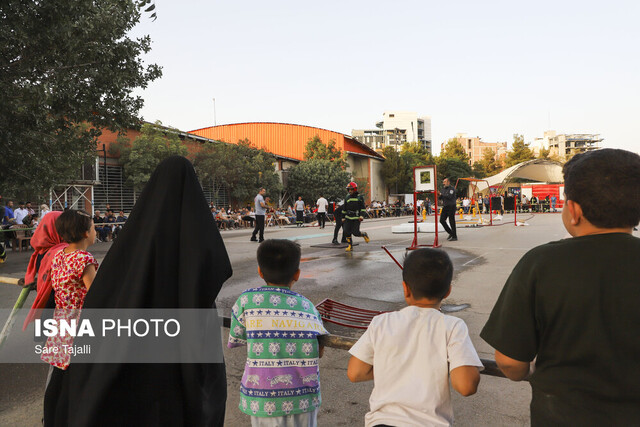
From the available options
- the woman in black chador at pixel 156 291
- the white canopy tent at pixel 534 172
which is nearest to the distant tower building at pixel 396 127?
the white canopy tent at pixel 534 172

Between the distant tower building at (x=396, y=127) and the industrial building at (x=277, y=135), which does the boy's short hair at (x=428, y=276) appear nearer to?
the industrial building at (x=277, y=135)

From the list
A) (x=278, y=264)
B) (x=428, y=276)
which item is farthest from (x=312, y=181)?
(x=428, y=276)

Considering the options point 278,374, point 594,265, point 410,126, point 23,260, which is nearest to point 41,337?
point 278,374

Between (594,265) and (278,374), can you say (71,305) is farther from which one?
(594,265)

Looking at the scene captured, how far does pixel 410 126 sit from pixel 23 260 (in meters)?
120

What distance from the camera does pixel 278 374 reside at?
2.24 m

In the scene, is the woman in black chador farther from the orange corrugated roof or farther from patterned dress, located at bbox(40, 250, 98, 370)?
the orange corrugated roof

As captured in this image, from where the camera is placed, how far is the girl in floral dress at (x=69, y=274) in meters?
2.69

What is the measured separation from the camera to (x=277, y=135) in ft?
174

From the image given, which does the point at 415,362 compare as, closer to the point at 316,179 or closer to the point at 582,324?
the point at 582,324

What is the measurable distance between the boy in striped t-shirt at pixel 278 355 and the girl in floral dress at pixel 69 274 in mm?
1099

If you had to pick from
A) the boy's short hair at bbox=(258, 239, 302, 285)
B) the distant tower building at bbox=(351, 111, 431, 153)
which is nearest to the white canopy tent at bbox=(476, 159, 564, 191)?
the boy's short hair at bbox=(258, 239, 302, 285)

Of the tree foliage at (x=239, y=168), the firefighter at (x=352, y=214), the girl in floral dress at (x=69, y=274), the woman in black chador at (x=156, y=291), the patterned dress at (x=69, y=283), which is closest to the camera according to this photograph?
the woman in black chador at (x=156, y=291)

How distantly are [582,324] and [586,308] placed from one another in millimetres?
53
